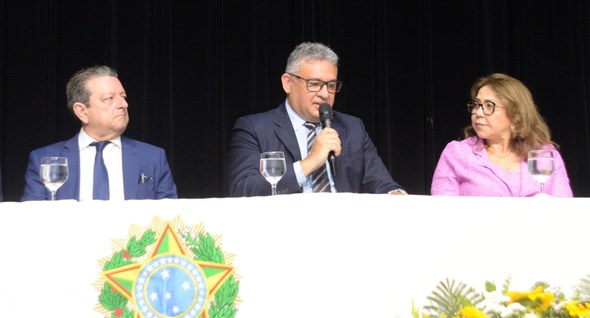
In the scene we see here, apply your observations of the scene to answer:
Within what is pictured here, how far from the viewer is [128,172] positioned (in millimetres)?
3633

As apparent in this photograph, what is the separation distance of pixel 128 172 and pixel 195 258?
161 cm

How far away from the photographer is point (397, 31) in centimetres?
507

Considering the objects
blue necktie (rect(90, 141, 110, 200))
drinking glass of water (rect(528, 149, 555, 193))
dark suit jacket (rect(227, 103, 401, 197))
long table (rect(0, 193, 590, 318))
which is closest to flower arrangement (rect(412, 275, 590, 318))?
long table (rect(0, 193, 590, 318))

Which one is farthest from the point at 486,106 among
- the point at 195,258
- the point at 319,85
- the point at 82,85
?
the point at 195,258

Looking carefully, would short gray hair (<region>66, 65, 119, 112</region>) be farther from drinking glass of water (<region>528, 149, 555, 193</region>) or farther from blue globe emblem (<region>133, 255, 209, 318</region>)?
drinking glass of water (<region>528, 149, 555, 193</region>)

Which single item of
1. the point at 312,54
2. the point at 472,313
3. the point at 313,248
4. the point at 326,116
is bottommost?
the point at 472,313

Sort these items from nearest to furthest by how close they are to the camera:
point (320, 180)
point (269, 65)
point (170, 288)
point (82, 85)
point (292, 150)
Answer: point (170, 288) → point (320, 180) → point (292, 150) → point (82, 85) → point (269, 65)

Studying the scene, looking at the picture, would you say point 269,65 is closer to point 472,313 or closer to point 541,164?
point 541,164

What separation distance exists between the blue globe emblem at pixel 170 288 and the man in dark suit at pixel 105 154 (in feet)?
4.79

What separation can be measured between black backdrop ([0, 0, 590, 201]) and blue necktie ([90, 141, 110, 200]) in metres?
0.92

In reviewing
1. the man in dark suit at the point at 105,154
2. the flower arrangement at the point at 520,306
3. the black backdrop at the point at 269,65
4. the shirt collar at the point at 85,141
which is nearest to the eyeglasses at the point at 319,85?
the man in dark suit at the point at 105,154

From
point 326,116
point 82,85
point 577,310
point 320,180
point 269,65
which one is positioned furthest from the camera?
point 269,65

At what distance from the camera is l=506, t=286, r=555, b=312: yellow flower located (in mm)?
1726

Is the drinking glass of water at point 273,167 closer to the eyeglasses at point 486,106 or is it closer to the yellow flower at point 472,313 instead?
the yellow flower at point 472,313
